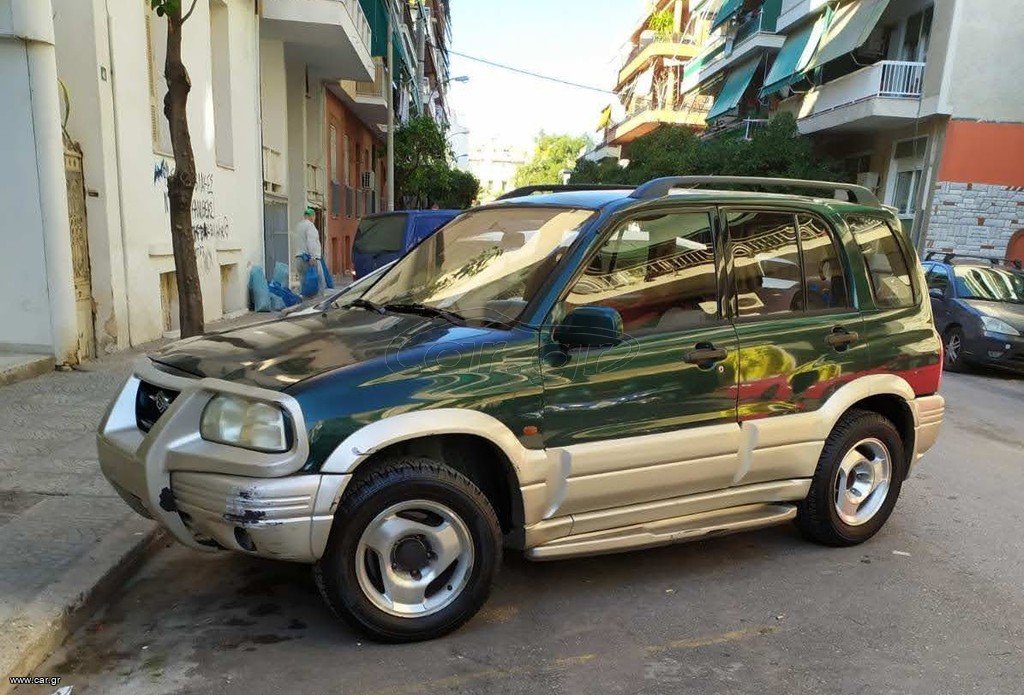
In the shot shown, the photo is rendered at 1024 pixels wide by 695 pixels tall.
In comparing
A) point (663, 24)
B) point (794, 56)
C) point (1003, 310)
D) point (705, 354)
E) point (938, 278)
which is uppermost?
point (663, 24)

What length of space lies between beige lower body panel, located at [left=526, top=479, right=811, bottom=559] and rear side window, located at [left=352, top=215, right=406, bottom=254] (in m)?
8.57

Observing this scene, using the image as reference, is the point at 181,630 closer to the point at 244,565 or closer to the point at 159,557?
the point at 244,565

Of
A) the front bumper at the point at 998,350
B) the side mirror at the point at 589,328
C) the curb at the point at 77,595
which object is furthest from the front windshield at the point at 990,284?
the curb at the point at 77,595

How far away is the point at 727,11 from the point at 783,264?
2937cm

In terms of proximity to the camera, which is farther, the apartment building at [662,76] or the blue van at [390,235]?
the apartment building at [662,76]

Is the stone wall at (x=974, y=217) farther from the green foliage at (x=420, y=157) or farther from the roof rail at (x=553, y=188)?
the green foliage at (x=420, y=157)

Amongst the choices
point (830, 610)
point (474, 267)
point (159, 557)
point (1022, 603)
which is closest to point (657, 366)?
point (474, 267)

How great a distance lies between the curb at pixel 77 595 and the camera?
9.26ft

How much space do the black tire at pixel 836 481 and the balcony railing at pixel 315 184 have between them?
16119 millimetres

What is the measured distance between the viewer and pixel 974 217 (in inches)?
705

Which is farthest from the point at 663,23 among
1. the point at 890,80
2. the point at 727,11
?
the point at 890,80

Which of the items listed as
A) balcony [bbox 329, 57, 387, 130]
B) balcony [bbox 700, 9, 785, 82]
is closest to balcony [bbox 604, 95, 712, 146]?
balcony [bbox 700, 9, 785, 82]

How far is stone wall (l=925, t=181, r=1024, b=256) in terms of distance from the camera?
58.5 ft

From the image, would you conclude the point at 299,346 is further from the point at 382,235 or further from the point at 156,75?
the point at 382,235
